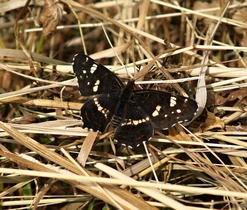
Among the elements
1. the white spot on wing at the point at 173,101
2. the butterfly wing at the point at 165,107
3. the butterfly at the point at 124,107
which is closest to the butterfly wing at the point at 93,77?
the butterfly at the point at 124,107

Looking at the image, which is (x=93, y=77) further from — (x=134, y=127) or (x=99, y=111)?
(x=134, y=127)

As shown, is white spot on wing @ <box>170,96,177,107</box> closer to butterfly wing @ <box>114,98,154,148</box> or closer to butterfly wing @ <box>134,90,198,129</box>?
butterfly wing @ <box>134,90,198,129</box>

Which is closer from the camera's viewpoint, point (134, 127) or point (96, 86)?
point (134, 127)

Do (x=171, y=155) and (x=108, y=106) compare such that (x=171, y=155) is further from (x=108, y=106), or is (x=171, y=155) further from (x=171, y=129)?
(x=108, y=106)

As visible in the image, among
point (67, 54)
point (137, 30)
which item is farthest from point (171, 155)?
point (67, 54)

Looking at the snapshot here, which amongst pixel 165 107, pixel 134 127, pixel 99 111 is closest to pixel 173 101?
pixel 165 107

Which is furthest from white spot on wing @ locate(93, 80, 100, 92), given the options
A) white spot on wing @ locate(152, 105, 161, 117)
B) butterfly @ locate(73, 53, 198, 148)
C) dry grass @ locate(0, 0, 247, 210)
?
white spot on wing @ locate(152, 105, 161, 117)
